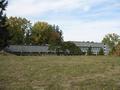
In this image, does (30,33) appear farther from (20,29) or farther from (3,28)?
(3,28)

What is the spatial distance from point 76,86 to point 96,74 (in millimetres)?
4247

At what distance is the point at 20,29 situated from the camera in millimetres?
119875

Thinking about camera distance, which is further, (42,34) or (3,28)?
(42,34)

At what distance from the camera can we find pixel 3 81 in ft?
63.7

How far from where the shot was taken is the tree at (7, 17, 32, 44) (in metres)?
118

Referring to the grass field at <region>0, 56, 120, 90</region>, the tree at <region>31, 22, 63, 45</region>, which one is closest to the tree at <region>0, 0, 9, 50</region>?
the grass field at <region>0, 56, 120, 90</region>

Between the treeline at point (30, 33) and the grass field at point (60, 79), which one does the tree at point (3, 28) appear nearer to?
the grass field at point (60, 79)

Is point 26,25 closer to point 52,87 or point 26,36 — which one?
point 26,36

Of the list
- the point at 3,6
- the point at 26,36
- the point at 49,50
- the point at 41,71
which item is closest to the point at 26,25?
the point at 26,36

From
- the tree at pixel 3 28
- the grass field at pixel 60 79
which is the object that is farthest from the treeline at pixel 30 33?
the grass field at pixel 60 79

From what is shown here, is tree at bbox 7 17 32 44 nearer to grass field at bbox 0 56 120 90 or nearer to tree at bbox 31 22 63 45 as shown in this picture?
tree at bbox 31 22 63 45

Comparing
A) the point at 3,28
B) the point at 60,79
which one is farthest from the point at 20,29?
the point at 60,79

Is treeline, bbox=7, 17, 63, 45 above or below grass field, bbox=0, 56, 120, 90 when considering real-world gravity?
above

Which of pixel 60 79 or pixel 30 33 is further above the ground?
pixel 30 33
